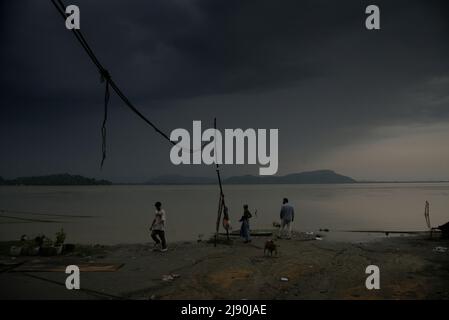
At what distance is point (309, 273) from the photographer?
33.5 feet

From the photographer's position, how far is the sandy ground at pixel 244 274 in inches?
326

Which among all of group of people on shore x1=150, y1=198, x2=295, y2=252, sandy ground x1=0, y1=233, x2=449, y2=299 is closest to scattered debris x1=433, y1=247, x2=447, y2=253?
sandy ground x1=0, y1=233, x2=449, y2=299

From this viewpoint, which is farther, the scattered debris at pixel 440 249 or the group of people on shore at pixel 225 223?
the group of people on shore at pixel 225 223

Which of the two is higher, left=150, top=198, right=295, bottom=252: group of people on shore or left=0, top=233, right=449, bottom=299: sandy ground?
left=150, top=198, right=295, bottom=252: group of people on shore

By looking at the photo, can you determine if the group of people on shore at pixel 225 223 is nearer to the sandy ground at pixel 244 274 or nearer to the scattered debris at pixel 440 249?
the sandy ground at pixel 244 274

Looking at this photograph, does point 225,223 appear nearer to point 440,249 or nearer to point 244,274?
point 244,274

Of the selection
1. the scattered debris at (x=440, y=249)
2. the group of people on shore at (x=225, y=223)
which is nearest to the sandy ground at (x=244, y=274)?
the scattered debris at (x=440, y=249)

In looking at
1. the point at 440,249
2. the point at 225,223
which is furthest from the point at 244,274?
the point at 440,249

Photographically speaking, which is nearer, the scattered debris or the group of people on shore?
the scattered debris

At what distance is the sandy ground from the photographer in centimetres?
829

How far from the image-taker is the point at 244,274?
10008 mm

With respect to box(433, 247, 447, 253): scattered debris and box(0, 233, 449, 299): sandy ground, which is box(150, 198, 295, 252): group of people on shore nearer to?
box(0, 233, 449, 299): sandy ground
